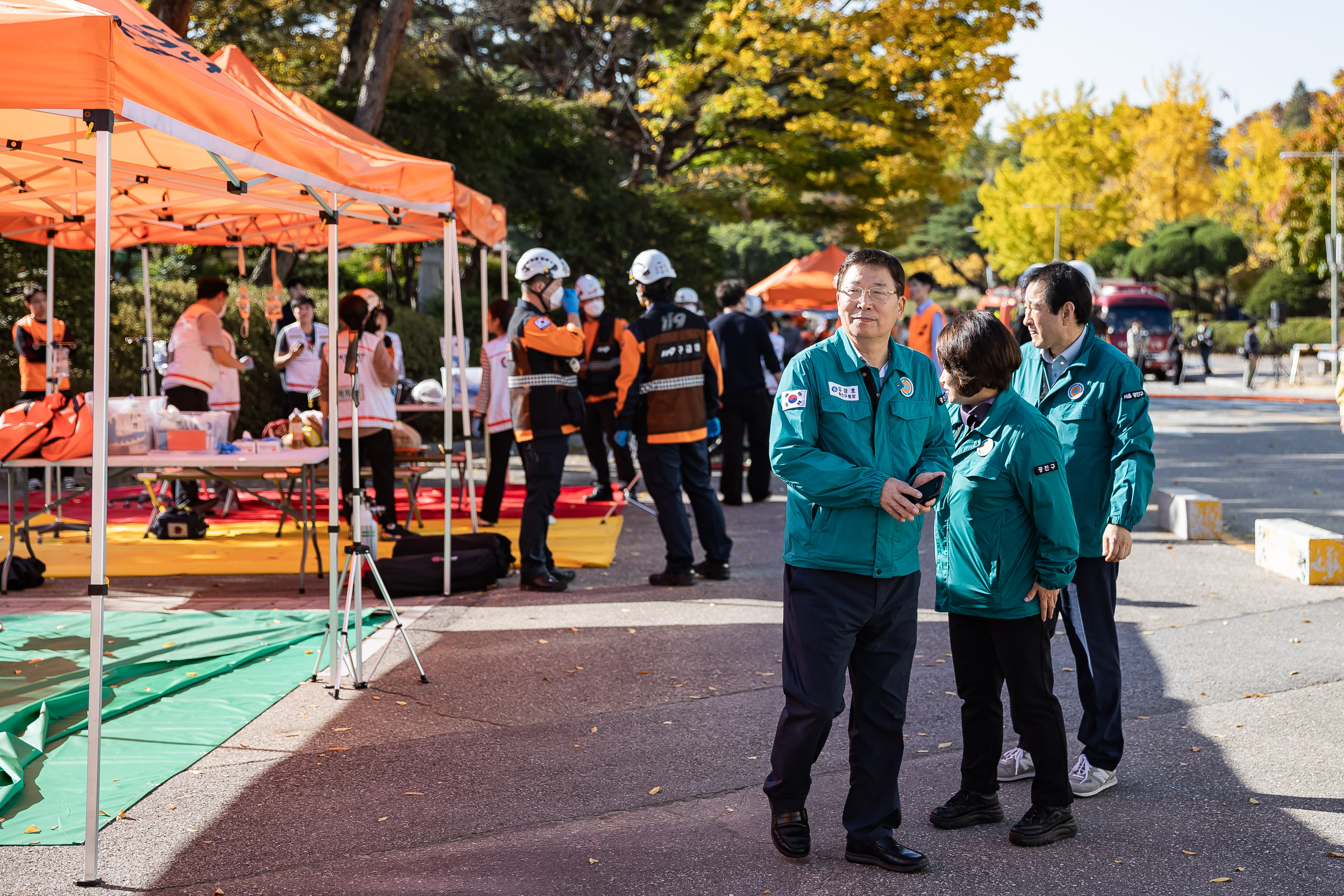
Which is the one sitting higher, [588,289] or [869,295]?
[588,289]

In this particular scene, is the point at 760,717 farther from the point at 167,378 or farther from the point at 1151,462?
the point at 167,378

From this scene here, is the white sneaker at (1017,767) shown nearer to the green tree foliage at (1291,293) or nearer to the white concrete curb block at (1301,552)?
the white concrete curb block at (1301,552)

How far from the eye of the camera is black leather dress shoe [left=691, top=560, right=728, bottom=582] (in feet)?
29.2

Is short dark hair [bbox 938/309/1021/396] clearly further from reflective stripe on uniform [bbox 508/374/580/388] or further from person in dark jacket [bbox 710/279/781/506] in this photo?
person in dark jacket [bbox 710/279/781/506]

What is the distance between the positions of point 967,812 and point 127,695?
392 centimetres

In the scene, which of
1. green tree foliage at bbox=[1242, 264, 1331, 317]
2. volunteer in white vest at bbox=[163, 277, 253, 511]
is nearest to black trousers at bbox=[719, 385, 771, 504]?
volunteer in white vest at bbox=[163, 277, 253, 511]

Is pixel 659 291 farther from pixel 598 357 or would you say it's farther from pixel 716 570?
pixel 598 357

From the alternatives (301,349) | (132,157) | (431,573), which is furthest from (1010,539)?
(301,349)

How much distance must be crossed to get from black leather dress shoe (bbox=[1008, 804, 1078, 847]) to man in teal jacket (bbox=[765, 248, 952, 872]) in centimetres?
42

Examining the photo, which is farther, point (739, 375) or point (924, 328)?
point (739, 375)

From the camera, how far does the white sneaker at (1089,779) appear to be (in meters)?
4.58

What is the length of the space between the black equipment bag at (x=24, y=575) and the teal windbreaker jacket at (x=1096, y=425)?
7009mm

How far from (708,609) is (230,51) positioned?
5198mm

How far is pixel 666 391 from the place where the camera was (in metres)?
8.32
